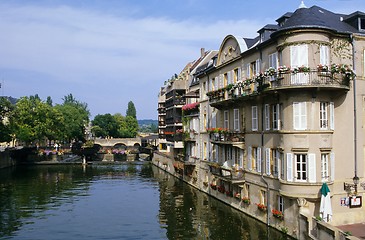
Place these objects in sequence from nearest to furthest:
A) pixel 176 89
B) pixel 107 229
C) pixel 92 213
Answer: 1. pixel 107 229
2. pixel 92 213
3. pixel 176 89

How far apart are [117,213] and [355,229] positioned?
1931 centimetres

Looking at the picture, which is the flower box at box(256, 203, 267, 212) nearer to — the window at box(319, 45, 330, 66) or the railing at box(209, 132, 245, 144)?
the railing at box(209, 132, 245, 144)

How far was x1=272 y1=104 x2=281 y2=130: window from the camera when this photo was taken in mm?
25831

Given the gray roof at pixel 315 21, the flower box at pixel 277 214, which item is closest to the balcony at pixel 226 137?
the flower box at pixel 277 214

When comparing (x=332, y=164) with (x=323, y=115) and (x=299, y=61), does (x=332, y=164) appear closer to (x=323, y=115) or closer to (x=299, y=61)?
(x=323, y=115)

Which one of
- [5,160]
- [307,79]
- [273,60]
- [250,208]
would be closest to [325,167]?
[307,79]

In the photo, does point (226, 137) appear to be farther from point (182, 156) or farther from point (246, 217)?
point (182, 156)

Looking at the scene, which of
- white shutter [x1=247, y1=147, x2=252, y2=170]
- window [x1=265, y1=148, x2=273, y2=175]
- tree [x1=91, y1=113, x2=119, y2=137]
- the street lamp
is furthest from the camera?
tree [x1=91, y1=113, x2=119, y2=137]

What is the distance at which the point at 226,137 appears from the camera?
1320 inches

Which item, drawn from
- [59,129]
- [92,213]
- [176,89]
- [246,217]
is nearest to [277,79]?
[246,217]

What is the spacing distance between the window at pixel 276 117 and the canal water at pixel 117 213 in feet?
22.3

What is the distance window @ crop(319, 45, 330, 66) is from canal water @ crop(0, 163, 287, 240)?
35.9ft

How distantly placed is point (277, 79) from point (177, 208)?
16485 millimetres

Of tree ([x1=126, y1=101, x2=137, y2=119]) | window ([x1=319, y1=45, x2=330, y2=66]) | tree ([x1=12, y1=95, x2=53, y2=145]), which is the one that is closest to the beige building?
window ([x1=319, y1=45, x2=330, y2=66])
